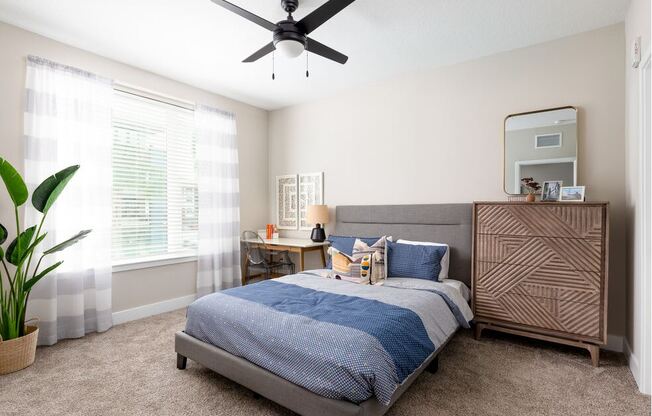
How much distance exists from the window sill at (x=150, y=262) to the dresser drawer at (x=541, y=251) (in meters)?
3.30

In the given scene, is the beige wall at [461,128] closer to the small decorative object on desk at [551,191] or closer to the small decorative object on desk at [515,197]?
the small decorative object on desk at [515,197]

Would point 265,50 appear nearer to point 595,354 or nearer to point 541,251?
point 541,251

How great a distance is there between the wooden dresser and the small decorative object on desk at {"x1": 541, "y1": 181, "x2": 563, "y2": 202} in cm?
22

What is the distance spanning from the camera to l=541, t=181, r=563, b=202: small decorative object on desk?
2.85 m

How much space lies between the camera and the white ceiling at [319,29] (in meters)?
2.54

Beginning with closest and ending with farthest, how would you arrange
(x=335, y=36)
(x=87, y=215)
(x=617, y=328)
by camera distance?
1. (x=617, y=328)
2. (x=335, y=36)
3. (x=87, y=215)

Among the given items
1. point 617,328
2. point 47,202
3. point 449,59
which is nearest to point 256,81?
point 449,59

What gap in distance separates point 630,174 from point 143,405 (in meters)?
3.82

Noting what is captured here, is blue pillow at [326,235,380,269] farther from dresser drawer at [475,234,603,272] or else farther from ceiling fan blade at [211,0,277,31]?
ceiling fan blade at [211,0,277,31]

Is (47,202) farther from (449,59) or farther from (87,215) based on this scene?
(449,59)

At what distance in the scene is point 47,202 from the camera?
259cm

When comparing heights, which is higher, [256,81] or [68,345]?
[256,81]

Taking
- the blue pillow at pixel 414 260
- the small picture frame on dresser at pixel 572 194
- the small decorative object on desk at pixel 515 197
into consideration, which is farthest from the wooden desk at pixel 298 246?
the small picture frame on dresser at pixel 572 194

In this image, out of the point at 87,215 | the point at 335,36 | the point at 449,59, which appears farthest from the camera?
the point at 449,59
